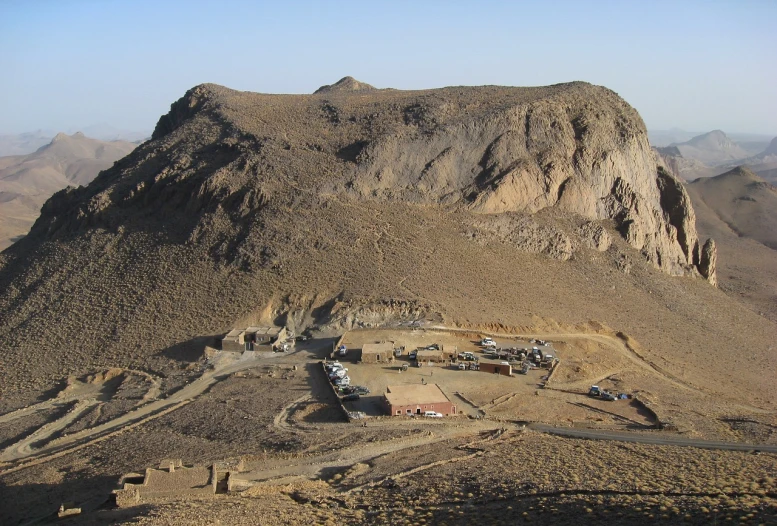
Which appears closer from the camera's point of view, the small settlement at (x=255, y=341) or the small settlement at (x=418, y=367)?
the small settlement at (x=418, y=367)

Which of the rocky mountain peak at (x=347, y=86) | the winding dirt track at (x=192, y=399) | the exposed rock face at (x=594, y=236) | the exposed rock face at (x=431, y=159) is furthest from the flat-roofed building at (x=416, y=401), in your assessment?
the rocky mountain peak at (x=347, y=86)

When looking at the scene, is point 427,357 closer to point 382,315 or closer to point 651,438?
point 382,315

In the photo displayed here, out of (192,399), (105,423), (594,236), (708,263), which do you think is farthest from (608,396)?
(708,263)

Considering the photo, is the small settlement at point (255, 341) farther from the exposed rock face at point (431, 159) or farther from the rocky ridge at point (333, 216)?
the exposed rock face at point (431, 159)

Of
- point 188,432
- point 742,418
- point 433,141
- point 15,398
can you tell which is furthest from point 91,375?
point 742,418

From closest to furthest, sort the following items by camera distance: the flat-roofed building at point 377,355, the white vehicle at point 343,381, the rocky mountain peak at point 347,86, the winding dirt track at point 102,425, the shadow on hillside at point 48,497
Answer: the shadow on hillside at point 48,497
the winding dirt track at point 102,425
the white vehicle at point 343,381
the flat-roofed building at point 377,355
the rocky mountain peak at point 347,86

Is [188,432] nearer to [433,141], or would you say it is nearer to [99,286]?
[99,286]

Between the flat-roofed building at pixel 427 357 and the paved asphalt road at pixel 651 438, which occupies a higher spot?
the flat-roofed building at pixel 427 357
